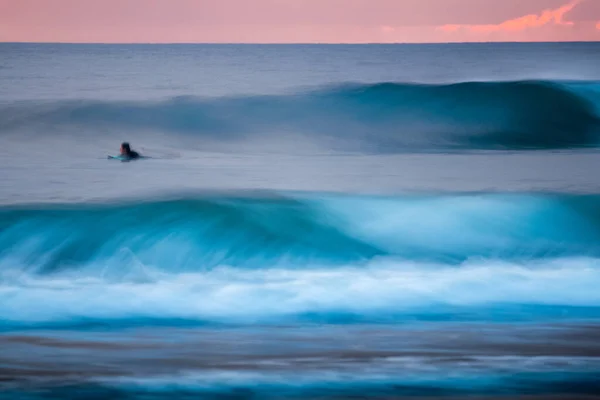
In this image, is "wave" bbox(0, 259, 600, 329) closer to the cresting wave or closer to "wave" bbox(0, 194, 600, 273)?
"wave" bbox(0, 194, 600, 273)

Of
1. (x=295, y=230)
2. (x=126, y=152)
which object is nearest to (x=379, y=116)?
(x=126, y=152)

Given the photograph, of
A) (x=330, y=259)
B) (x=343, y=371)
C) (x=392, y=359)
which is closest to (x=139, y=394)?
(x=343, y=371)

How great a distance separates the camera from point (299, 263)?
5.25 m

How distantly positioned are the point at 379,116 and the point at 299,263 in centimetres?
819

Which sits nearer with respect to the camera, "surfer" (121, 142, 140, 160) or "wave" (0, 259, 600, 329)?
"wave" (0, 259, 600, 329)

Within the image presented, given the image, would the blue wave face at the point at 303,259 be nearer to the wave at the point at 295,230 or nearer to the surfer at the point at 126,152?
the wave at the point at 295,230

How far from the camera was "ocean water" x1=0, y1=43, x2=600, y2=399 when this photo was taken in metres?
3.37

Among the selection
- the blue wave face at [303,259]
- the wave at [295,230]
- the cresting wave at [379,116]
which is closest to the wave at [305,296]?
the blue wave face at [303,259]

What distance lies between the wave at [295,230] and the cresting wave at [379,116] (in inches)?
175

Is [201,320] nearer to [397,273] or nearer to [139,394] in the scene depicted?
[139,394]

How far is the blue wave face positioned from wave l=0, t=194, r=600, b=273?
15 millimetres

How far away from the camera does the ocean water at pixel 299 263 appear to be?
3371 millimetres

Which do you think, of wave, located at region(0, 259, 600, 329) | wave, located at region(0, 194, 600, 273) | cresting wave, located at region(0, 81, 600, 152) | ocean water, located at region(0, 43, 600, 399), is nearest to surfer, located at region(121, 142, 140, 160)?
ocean water, located at region(0, 43, 600, 399)

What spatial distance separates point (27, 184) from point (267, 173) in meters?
2.57
